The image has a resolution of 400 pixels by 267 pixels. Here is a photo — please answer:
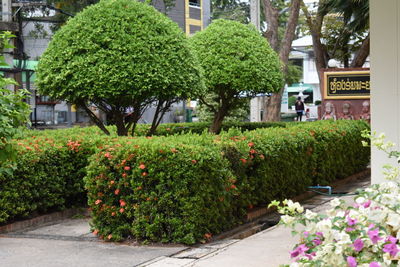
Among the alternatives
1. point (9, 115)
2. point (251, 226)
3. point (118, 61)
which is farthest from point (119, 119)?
point (9, 115)

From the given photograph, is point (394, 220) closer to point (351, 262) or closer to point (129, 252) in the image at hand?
point (351, 262)

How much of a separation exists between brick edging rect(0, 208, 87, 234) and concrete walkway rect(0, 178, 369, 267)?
0.12m

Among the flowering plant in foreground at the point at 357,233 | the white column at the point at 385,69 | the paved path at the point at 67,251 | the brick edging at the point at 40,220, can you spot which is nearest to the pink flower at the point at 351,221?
the flowering plant in foreground at the point at 357,233

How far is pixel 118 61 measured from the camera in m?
10.2

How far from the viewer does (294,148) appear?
1054 centimetres

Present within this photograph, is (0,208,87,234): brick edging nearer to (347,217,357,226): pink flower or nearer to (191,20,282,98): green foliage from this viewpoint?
(191,20,282,98): green foliage

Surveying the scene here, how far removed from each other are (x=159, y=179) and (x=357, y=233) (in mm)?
4490

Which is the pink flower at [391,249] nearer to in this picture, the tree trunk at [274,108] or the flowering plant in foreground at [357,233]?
the flowering plant in foreground at [357,233]

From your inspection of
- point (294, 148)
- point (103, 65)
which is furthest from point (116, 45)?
point (294, 148)

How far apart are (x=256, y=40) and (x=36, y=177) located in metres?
7.10

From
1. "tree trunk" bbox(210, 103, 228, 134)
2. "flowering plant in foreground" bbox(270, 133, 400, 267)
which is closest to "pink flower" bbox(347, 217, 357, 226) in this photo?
"flowering plant in foreground" bbox(270, 133, 400, 267)

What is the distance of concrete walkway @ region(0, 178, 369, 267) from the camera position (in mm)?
6821

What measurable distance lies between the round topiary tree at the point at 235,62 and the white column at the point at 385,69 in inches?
266

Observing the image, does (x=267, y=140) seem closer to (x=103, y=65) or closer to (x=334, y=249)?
(x=103, y=65)
